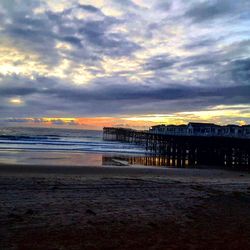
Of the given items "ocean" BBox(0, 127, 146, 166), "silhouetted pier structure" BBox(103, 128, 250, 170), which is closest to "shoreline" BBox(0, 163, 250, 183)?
"ocean" BBox(0, 127, 146, 166)

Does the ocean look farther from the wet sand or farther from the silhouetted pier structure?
the wet sand

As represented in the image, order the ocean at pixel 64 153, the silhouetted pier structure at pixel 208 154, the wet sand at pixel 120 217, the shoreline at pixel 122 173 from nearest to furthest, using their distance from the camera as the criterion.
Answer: the wet sand at pixel 120 217 → the shoreline at pixel 122 173 → the ocean at pixel 64 153 → the silhouetted pier structure at pixel 208 154

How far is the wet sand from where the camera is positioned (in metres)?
5.95

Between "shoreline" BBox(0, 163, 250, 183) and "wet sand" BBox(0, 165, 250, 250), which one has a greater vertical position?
"wet sand" BBox(0, 165, 250, 250)

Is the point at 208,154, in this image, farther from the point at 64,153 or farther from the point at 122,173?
the point at 122,173

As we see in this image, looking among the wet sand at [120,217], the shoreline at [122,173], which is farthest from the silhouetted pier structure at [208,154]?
the wet sand at [120,217]

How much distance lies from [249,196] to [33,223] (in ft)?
22.4

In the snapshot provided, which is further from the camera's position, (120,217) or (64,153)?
(64,153)

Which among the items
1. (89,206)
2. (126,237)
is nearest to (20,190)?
(89,206)

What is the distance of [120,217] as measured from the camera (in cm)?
759

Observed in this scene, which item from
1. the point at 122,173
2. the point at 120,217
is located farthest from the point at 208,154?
the point at 120,217

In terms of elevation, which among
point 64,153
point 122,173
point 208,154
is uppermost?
point 208,154

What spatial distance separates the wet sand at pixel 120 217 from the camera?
5.95 m

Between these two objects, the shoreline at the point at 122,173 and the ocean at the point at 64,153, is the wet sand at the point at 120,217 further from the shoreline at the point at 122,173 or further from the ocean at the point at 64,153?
the ocean at the point at 64,153
